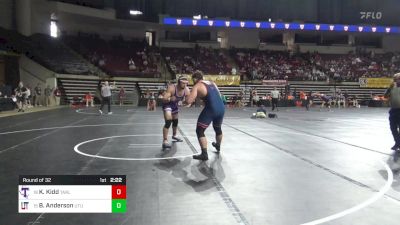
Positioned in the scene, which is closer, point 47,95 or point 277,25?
point 47,95

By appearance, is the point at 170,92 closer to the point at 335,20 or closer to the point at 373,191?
the point at 373,191

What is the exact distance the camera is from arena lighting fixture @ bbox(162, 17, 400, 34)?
113ft

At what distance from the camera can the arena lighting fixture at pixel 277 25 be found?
34.6m

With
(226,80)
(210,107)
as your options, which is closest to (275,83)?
(226,80)

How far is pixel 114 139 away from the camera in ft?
32.1

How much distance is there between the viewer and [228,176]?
5.76 metres

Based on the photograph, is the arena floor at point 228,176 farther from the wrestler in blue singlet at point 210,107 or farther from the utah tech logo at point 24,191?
the wrestler in blue singlet at point 210,107

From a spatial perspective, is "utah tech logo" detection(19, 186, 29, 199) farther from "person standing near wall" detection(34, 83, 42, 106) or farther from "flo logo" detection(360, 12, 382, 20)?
"flo logo" detection(360, 12, 382, 20)

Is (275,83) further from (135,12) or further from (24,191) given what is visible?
(24,191)

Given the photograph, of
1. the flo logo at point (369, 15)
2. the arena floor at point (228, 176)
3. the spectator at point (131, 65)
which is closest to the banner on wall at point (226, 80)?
the spectator at point (131, 65)
